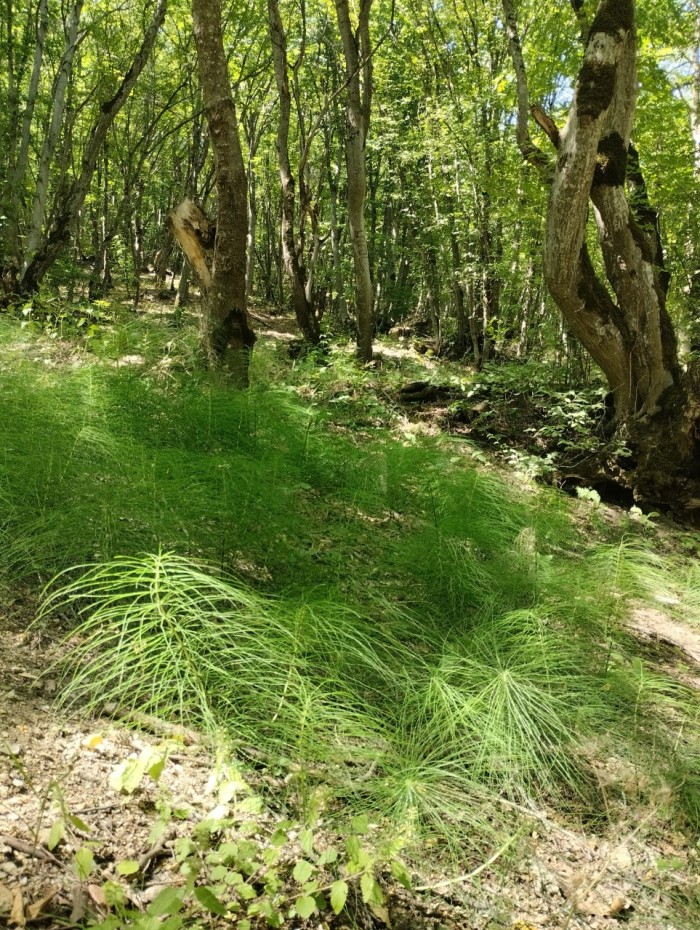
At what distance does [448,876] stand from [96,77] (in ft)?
51.4

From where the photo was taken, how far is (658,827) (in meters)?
2.20

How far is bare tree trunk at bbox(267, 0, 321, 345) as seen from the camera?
25.5ft

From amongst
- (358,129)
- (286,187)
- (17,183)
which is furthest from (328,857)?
(17,183)

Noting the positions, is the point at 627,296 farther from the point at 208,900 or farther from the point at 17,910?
the point at 17,910

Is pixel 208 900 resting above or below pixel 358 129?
below

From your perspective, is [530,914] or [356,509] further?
[356,509]

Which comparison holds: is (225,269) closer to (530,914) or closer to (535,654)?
(535,654)

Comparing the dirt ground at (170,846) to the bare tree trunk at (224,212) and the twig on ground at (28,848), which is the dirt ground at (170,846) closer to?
the twig on ground at (28,848)

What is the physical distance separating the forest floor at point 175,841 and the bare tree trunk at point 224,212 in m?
3.44

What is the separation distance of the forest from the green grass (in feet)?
0.07

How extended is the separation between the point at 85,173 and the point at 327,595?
764cm

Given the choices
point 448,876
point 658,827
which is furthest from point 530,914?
point 658,827

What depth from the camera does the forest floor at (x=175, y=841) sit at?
1483 millimetres

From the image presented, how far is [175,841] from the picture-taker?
1.64m
